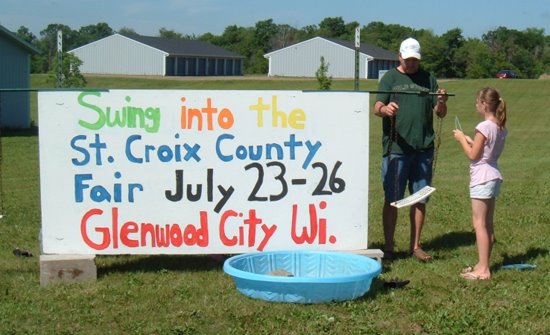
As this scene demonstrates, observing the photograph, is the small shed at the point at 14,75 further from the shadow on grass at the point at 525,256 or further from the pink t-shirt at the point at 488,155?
the pink t-shirt at the point at 488,155

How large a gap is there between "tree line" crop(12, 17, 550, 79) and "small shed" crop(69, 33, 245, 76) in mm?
4761

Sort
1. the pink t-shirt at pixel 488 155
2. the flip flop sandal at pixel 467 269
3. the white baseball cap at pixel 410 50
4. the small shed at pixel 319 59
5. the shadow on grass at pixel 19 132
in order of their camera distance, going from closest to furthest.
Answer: the pink t-shirt at pixel 488 155
the flip flop sandal at pixel 467 269
the white baseball cap at pixel 410 50
the shadow on grass at pixel 19 132
the small shed at pixel 319 59

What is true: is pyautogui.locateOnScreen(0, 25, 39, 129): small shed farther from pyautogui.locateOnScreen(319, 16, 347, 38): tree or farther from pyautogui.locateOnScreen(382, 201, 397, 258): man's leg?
pyautogui.locateOnScreen(319, 16, 347, 38): tree

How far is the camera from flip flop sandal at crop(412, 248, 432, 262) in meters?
6.67

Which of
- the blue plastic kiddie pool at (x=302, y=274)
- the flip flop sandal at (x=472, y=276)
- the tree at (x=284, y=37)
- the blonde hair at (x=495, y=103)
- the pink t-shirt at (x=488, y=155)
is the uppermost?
the tree at (x=284, y=37)

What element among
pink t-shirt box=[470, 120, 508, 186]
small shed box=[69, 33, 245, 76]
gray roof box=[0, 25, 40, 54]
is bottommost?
pink t-shirt box=[470, 120, 508, 186]

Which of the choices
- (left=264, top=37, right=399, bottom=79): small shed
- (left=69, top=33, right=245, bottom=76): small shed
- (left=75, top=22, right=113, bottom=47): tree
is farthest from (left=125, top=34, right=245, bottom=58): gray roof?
(left=75, top=22, right=113, bottom=47): tree

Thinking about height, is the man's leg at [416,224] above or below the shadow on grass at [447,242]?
above

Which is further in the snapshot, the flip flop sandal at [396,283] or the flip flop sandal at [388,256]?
the flip flop sandal at [388,256]

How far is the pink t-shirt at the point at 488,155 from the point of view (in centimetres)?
600

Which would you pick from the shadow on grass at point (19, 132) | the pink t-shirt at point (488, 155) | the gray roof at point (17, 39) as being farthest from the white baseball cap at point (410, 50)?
the gray roof at point (17, 39)

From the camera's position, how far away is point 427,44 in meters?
82.2

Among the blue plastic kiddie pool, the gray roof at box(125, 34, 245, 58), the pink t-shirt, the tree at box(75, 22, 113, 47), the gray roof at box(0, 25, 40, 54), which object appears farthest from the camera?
the tree at box(75, 22, 113, 47)

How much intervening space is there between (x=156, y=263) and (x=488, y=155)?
8.96 feet
